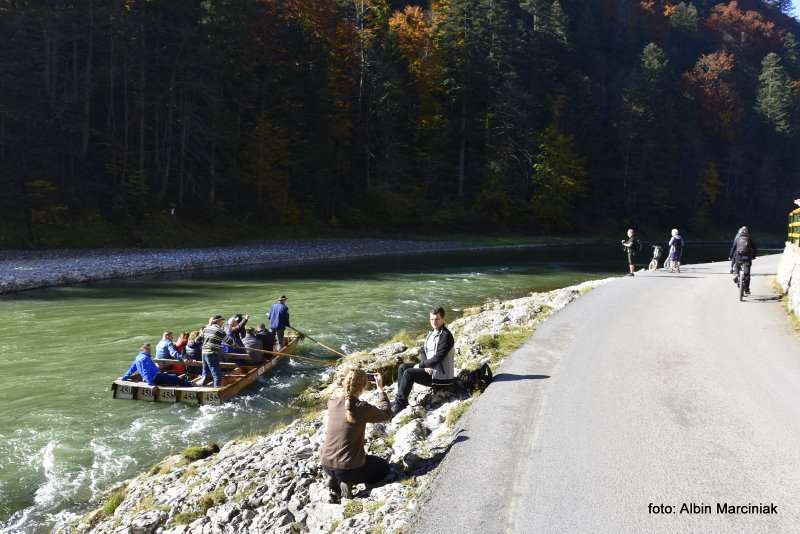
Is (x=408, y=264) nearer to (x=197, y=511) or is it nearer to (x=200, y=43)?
(x=200, y=43)

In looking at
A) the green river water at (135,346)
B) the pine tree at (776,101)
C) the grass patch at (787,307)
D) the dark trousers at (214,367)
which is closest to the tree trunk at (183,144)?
the green river water at (135,346)

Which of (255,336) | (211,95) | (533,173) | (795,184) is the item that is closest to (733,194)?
(795,184)

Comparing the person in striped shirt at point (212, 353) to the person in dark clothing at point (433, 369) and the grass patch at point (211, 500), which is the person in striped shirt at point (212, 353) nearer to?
the person in dark clothing at point (433, 369)

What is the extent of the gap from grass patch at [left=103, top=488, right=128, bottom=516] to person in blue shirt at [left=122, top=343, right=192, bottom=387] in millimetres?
4671

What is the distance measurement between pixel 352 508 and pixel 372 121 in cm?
6123

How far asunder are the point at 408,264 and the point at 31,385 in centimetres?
3035

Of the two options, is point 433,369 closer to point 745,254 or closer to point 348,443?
point 348,443

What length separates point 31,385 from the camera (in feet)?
45.1

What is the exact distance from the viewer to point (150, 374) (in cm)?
1307

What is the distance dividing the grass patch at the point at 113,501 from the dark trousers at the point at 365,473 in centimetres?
365

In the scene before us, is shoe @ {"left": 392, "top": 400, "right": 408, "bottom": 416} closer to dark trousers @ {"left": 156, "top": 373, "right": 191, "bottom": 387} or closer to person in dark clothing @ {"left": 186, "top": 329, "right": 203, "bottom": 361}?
dark trousers @ {"left": 156, "top": 373, "right": 191, "bottom": 387}

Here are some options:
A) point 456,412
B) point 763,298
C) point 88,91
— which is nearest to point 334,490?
point 456,412

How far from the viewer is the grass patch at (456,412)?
815 centimetres

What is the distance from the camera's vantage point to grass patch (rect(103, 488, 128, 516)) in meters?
8.05
